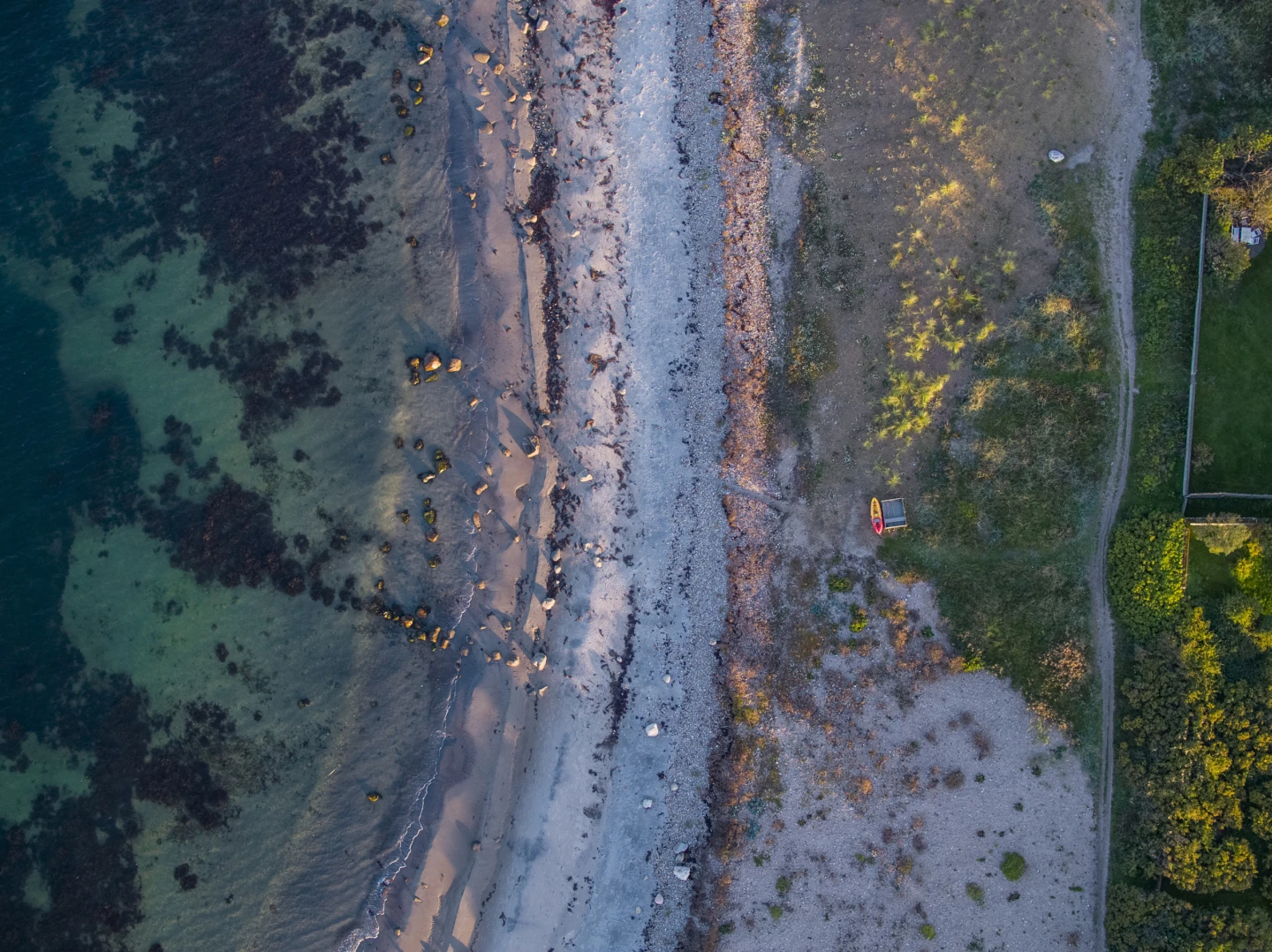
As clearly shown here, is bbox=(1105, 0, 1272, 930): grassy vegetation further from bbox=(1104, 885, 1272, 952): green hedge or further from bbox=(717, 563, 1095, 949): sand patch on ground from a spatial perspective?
bbox=(717, 563, 1095, 949): sand patch on ground

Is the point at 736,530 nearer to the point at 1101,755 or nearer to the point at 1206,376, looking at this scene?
the point at 1101,755

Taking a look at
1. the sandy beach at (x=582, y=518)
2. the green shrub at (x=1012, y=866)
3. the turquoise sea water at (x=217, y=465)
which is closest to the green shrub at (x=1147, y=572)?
the green shrub at (x=1012, y=866)

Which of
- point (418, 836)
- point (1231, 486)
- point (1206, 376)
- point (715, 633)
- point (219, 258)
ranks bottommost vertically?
point (418, 836)

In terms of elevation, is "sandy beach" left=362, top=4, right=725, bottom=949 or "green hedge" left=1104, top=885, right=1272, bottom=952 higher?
"sandy beach" left=362, top=4, right=725, bottom=949

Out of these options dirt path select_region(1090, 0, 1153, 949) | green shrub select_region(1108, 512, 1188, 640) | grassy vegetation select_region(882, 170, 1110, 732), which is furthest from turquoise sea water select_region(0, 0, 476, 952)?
green shrub select_region(1108, 512, 1188, 640)

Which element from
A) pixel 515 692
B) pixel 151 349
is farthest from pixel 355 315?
pixel 515 692

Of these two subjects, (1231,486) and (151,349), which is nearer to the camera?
(1231,486)
